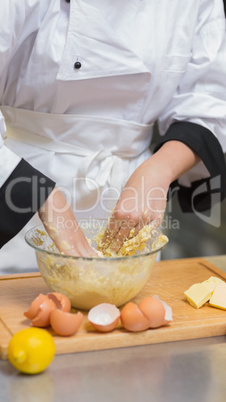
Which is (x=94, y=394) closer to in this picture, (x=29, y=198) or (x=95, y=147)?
(x=29, y=198)

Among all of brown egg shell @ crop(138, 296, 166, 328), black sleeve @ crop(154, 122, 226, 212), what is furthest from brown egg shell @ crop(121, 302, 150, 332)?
black sleeve @ crop(154, 122, 226, 212)

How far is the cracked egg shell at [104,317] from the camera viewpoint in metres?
0.93

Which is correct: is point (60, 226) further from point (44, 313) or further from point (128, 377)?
point (128, 377)

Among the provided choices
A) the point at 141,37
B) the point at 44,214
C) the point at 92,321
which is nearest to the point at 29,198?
the point at 44,214

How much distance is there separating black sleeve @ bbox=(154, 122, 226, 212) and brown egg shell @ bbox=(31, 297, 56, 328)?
0.56 meters

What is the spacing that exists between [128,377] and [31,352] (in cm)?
15

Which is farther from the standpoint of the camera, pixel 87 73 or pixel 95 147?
pixel 95 147

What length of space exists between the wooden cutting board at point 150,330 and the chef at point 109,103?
0.43ft

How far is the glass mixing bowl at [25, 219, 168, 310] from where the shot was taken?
977mm

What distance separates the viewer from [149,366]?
0.87 meters

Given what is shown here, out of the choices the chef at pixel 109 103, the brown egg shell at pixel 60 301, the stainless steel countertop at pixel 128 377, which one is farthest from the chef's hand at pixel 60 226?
the stainless steel countertop at pixel 128 377

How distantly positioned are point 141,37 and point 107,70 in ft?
0.39

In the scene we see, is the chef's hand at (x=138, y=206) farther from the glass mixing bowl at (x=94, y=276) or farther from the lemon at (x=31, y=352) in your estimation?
the lemon at (x=31, y=352)

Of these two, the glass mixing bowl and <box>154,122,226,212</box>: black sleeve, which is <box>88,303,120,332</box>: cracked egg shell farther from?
<box>154,122,226,212</box>: black sleeve
